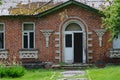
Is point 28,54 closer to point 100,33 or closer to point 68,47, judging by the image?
point 68,47

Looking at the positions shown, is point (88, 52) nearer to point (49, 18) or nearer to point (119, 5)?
point (49, 18)

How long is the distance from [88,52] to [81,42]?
109 cm

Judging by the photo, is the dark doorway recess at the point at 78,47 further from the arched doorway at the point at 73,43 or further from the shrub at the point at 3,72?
the shrub at the point at 3,72

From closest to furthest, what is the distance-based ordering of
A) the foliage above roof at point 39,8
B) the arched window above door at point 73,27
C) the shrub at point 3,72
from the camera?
1. the shrub at point 3,72
2. the foliage above roof at point 39,8
3. the arched window above door at point 73,27

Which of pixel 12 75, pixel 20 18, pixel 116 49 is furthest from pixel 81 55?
pixel 12 75

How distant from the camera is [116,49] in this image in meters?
34.7

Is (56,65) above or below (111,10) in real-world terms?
below

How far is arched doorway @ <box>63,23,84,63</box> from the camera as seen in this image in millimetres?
35281

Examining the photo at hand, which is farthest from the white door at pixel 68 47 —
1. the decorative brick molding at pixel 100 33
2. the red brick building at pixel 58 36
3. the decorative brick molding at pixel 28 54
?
the decorative brick molding at pixel 28 54

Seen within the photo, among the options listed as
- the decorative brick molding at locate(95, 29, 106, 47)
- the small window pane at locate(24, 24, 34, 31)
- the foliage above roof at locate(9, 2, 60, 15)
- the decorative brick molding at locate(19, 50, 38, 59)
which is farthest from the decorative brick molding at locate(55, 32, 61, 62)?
the decorative brick molding at locate(95, 29, 106, 47)

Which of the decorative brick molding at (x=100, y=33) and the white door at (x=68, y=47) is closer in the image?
the decorative brick molding at (x=100, y=33)

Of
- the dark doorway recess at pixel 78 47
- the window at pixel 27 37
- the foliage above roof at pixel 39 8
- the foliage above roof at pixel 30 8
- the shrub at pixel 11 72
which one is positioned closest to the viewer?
the shrub at pixel 11 72

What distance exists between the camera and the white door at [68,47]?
116 feet

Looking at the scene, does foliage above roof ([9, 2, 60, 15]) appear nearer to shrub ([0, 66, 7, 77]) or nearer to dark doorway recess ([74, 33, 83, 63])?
dark doorway recess ([74, 33, 83, 63])
